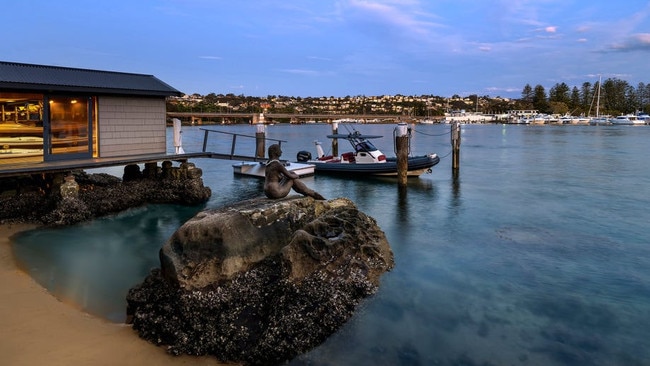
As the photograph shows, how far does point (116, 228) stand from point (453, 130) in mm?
18371

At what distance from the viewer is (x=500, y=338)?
7012 millimetres

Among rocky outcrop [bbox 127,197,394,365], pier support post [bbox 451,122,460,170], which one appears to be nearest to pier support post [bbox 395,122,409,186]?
pier support post [bbox 451,122,460,170]

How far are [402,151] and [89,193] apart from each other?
12.6m

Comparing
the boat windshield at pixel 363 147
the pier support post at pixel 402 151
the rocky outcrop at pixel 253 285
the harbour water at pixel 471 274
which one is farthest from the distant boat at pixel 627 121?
the rocky outcrop at pixel 253 285

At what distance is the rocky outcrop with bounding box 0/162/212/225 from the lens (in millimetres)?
12562

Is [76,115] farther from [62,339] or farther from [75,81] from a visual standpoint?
[62,339]

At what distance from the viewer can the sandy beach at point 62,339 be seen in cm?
541

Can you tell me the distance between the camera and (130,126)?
15250 millimetres

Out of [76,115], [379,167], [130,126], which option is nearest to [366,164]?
[379,167]

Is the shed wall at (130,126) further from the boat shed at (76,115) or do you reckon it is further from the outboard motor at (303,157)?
the outboard motor at (303,157)

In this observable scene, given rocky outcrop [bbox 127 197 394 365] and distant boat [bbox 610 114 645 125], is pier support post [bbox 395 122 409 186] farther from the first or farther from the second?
distant boat [bbox 610 114 645 125]

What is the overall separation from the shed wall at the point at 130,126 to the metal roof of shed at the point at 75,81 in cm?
42

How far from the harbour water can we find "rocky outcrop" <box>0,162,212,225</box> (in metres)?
0.46

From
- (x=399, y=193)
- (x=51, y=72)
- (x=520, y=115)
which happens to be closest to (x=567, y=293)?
(x=399, y=193)
